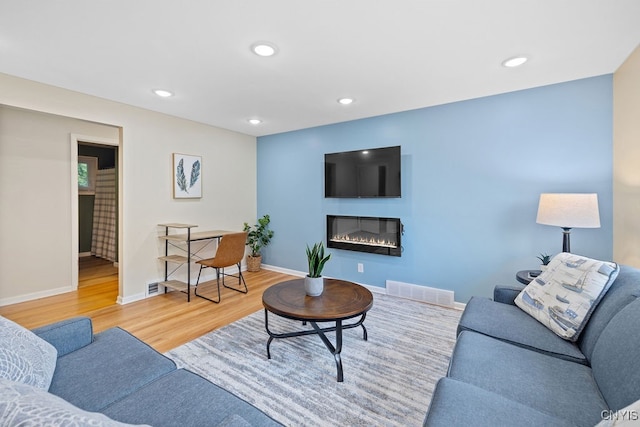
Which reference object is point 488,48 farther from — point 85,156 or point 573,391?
point 85,156

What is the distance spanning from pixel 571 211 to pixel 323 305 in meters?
2.10

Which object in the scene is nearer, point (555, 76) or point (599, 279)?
point (599, 279)

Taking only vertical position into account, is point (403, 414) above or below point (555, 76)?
below

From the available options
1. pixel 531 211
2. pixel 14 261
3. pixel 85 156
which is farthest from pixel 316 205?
pixel 85 156

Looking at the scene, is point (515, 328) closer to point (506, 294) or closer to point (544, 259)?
point (506, 294)

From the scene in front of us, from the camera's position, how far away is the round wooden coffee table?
193 centimetres

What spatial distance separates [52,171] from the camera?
3.58 metres

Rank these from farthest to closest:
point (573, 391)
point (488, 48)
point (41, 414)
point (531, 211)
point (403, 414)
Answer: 1. point (531, 211)
2. point (488, 48)
3. point (403, 414)
4. point (573, 391)
5. point (41, 414)

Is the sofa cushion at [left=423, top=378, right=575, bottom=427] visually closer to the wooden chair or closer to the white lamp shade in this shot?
the white lamp shade

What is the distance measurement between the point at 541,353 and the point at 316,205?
10.5ft

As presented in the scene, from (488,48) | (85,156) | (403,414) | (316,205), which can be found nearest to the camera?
(403,414)

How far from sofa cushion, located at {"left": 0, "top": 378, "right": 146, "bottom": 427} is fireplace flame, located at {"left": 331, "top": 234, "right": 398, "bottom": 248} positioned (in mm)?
3304

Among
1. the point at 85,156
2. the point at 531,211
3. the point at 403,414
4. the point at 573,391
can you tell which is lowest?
the point at 403,414

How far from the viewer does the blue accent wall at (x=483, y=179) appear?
8.38ft
